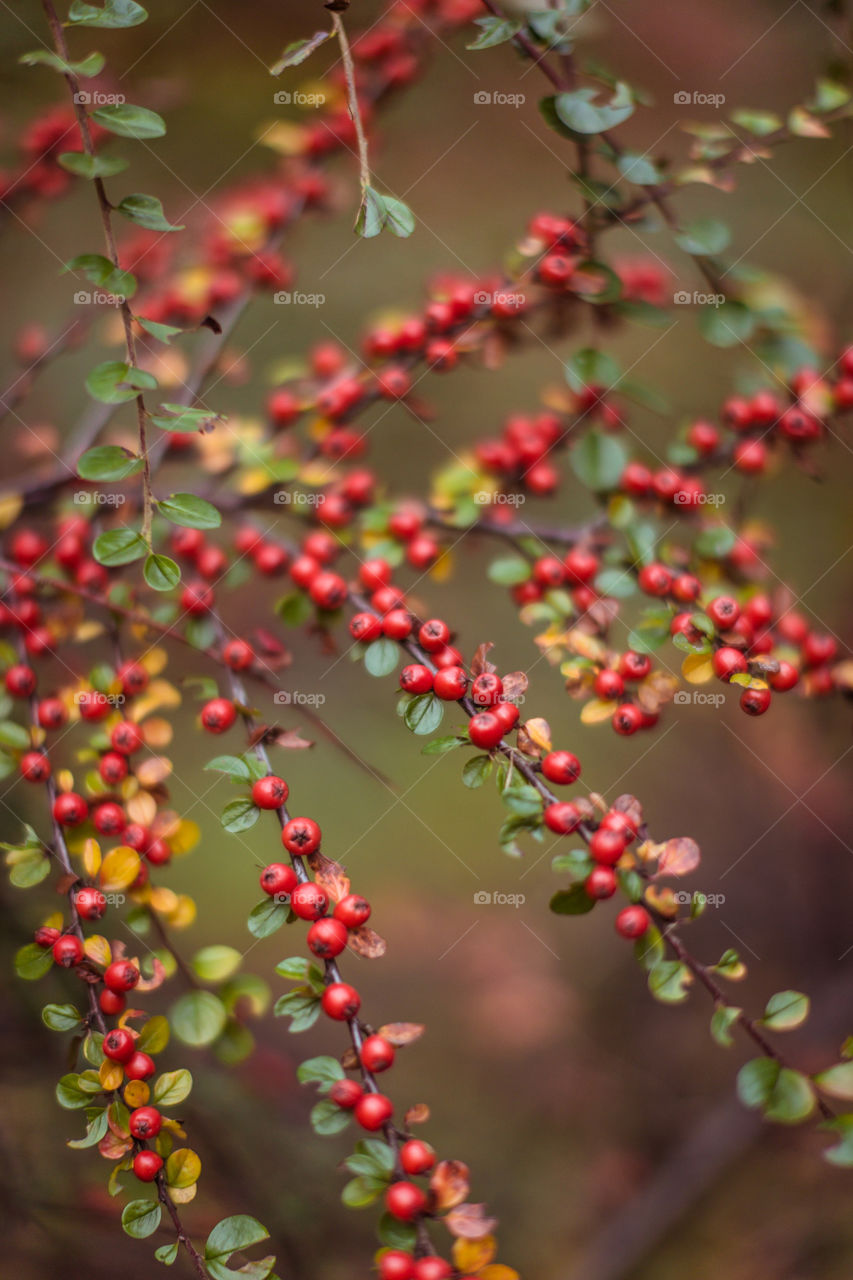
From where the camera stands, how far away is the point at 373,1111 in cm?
65

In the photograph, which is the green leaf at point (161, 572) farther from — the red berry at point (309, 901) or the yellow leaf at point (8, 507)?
the yellow leaf at point (8, 507)

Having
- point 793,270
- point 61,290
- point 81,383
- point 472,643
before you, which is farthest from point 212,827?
point 793,270

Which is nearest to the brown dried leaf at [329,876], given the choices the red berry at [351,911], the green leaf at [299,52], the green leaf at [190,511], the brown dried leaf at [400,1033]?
the red berry at [351,911]

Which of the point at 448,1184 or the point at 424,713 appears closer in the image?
the point at 448,1184

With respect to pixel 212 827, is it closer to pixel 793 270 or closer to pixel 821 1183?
pixel 821 1183

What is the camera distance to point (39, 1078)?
3.95ft

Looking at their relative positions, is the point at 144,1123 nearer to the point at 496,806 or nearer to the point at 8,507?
the point at 8,507

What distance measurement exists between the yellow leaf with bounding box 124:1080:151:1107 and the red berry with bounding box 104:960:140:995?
8 centimetres

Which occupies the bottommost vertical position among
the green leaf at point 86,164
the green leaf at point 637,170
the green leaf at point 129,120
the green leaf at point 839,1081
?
the green leaf at point 839,1081

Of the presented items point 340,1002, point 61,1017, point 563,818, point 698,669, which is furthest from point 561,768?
point 61,1017

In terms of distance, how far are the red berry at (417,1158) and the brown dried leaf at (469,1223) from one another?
36mm

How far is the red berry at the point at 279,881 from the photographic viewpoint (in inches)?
28.7

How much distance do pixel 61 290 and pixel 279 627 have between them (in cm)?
96

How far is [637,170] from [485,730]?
588mm
